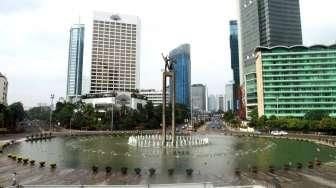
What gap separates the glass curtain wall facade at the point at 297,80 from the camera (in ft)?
549

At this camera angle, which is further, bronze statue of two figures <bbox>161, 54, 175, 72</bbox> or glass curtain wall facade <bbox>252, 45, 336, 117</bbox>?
glass curtain wall facade <bbox>252, 45, 336, 117</bbox>

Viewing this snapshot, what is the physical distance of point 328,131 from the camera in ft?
411

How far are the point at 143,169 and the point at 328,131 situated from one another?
95.0 m

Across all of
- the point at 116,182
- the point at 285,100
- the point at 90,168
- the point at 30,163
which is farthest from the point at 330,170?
the point at 285,100

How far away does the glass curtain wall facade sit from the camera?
16725cm

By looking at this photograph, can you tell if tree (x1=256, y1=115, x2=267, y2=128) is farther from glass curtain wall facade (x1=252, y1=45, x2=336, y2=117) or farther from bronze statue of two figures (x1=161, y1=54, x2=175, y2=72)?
bronze statue of two figures (x1=161, y1=54, x2=175, y2=72)

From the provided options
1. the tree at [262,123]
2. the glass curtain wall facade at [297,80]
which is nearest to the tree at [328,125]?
the tree at [262,123]

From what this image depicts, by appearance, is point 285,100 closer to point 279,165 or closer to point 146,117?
point 146,117

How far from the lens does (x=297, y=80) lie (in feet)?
559

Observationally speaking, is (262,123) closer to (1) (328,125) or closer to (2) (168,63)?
(1) (328,125)

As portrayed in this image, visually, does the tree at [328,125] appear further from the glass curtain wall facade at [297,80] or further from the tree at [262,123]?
the glass curtain wall facade at [297,80]

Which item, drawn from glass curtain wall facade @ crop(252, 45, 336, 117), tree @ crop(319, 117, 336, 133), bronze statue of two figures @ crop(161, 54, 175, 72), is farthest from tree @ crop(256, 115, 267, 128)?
bronze statue of two figures @ crop(161, 54, 175, 72)

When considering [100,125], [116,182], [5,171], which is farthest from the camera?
[100,125]

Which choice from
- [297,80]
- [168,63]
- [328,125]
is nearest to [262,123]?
[297,80]
